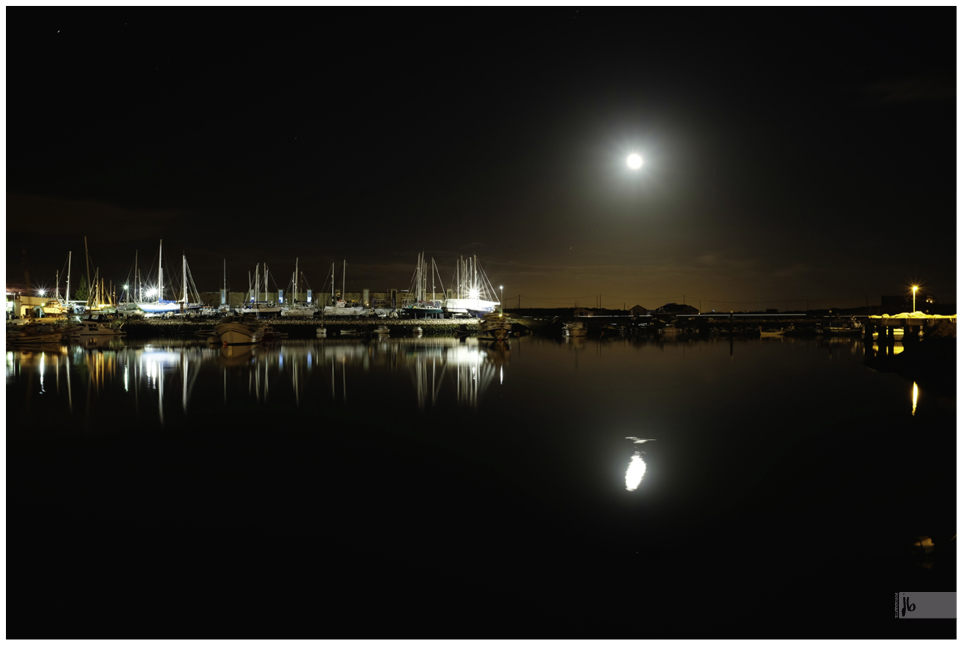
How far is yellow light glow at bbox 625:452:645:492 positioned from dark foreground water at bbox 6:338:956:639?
0.07 meters

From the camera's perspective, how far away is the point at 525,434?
13773mm

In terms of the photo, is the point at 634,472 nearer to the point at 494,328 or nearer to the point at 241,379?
the point at 241,379

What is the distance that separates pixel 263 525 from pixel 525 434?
716 centimetres

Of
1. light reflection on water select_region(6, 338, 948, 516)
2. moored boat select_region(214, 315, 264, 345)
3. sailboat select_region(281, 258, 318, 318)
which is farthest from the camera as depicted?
Result: sailboat select_region(281, 258, 318, 318)

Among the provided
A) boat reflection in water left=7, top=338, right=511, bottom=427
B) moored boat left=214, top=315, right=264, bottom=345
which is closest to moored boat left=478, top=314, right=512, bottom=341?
boat reflection in water left=7, top=338, right=511, bottom=427

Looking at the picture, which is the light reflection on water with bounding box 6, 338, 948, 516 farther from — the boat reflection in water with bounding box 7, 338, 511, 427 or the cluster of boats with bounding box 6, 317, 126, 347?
the cluster of boats with bounding box 6, 317, 126, 347

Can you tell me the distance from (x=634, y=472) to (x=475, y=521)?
364 centimetres

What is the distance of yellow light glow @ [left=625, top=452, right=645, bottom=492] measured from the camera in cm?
949

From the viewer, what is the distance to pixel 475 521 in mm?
7895

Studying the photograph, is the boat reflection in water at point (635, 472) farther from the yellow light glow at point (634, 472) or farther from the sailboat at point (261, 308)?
the sailboat at point (261, 308)

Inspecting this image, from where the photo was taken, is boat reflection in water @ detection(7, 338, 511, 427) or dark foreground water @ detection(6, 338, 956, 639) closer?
dark foreground water @ detection(6, 338, 956, 639)

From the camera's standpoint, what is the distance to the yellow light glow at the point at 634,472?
9.49 meters
